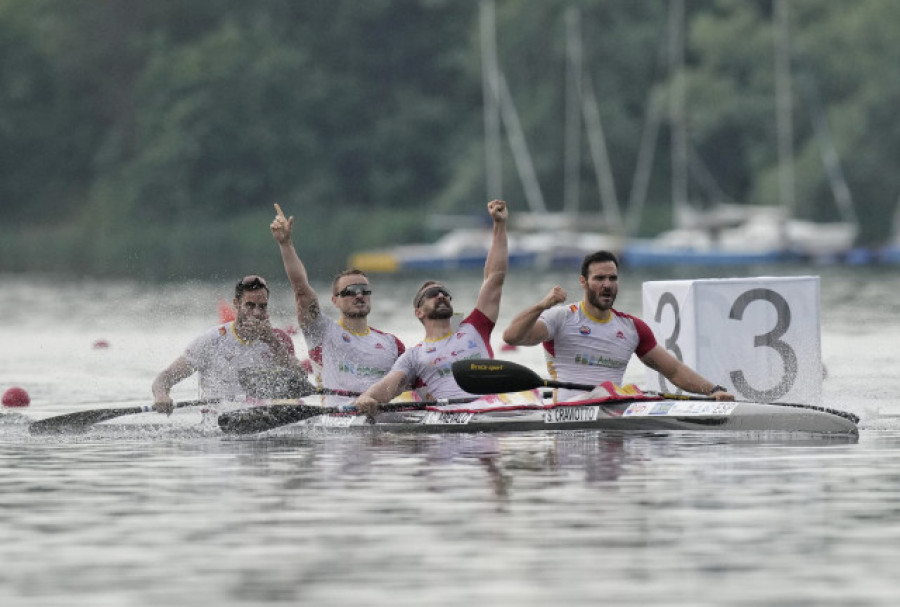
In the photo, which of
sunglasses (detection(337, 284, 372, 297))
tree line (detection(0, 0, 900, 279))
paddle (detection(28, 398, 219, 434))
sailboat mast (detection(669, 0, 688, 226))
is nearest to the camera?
sunglasses (detection(337, 284, 372, 297))

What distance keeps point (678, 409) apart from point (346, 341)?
2678 millimetres

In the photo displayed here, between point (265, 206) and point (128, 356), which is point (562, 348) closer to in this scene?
point (128, 356)

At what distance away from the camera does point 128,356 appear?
1150 inches

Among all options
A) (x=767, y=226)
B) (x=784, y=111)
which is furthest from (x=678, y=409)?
(x=767, y=226)

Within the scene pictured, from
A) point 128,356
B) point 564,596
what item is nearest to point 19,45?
point 128,356

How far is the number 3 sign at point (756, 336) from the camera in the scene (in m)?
16.6

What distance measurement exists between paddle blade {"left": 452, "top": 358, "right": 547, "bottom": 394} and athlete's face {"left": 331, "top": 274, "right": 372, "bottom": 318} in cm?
110

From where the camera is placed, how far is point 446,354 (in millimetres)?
16344

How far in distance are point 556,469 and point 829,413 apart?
246cm

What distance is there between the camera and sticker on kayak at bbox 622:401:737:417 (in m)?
15.4

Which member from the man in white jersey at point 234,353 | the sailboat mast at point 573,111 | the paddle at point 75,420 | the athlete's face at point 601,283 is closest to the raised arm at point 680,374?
the athlete's face at point 601,283

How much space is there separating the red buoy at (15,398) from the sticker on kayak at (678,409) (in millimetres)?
7395

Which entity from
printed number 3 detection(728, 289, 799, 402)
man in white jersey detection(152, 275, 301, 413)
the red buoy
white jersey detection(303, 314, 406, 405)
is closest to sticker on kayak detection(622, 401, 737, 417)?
printed number 3 detection(728, 289, 799, 402)

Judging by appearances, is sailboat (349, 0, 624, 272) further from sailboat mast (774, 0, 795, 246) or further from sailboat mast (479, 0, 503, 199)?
sailboat mast (774, 0, 795, 246)
